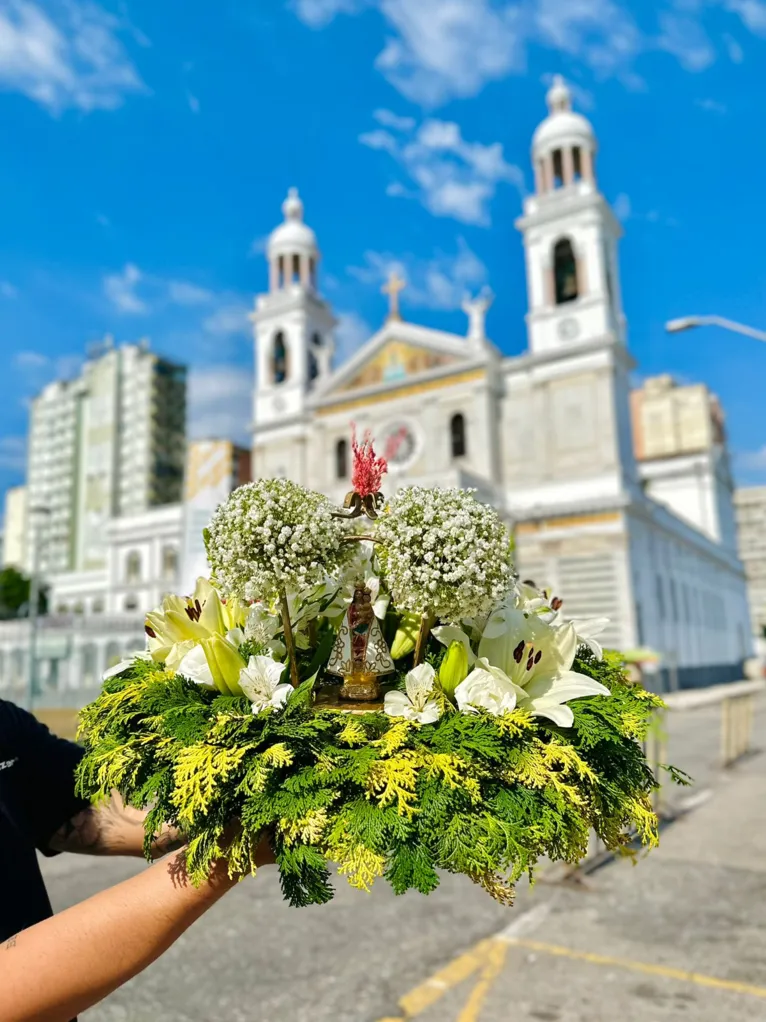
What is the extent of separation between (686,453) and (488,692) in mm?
52323

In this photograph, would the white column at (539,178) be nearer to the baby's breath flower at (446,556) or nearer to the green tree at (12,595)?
the baby's breath flower at (446,556)

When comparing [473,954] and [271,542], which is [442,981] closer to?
[473,954]

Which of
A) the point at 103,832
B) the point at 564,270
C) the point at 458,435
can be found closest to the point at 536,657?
the point at 103,832

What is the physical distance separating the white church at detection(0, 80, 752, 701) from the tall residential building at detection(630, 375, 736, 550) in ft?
35.5

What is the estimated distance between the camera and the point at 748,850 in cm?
659

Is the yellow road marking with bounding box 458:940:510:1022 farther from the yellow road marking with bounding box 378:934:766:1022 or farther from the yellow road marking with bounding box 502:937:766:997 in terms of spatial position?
the yellow road marking with bounding box 502:937:766:997

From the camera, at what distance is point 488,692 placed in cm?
147

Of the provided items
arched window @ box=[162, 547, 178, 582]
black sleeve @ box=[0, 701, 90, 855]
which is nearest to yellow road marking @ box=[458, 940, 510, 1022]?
black sleeve @ box=[0, 701, 90, 855]

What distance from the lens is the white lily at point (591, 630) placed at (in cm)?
179

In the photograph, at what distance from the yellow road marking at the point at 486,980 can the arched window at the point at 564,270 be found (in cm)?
2890

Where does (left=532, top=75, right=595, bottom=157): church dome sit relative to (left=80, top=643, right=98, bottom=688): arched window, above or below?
above

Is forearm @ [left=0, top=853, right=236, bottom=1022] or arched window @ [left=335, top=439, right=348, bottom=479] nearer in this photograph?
forearm @ [left=0, top=853, right=236, bottom=1022]

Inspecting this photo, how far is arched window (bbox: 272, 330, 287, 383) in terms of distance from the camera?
37.0 metres

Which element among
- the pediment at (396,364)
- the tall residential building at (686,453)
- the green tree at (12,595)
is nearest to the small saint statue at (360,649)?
the pediment at (396,364)
